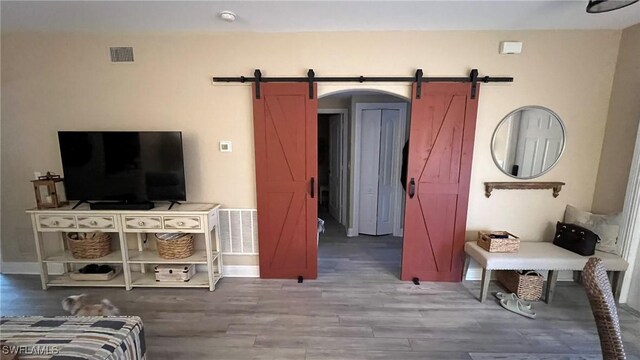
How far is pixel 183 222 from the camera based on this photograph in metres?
2.66

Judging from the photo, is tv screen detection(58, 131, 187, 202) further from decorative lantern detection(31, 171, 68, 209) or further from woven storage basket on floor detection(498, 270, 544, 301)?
woven storage basket on floor detection(498, 270, 544, 301)

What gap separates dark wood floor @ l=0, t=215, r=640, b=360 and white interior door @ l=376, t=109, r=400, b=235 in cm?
147

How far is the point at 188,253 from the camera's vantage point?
2834 mm

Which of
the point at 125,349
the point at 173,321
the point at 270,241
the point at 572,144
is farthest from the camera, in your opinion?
the point at 270,241

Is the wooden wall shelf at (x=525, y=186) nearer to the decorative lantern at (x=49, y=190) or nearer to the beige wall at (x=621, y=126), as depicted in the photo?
the beige wall at (x=621, y=126)

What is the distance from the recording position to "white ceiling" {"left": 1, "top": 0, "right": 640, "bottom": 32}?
2174 mm

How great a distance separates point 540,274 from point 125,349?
Result: 356cm

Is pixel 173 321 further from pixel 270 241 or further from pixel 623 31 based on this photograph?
pixel 623 31

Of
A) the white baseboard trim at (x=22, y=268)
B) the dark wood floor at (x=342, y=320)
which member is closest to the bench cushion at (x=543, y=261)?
the dark wood floor at (x=342, y=320)

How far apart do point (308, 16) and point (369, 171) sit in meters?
2.61

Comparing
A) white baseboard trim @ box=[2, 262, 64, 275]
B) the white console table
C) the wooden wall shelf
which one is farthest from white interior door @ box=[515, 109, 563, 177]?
white baseboard trim @ box=[2, 262, 64, 275]

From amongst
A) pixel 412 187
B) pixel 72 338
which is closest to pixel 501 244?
pixel 412 187

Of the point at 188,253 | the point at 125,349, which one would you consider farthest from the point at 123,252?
the point at 125,349

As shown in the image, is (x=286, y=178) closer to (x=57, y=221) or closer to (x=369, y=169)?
(x=369, y=169)
